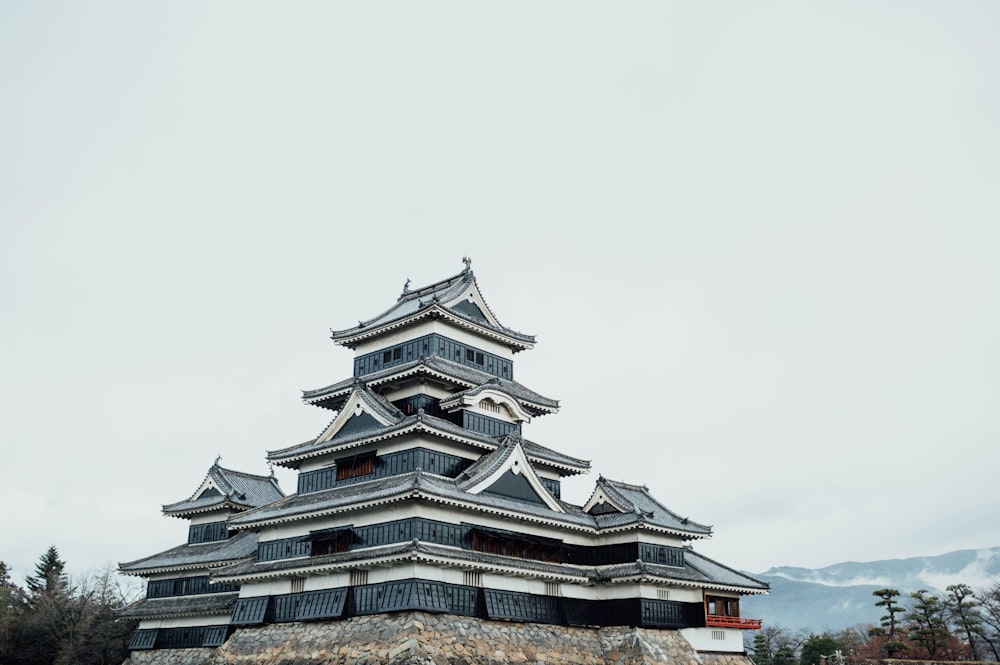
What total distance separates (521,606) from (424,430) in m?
8.96

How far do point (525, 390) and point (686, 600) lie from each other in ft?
45.2

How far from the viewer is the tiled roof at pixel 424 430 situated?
3650cm

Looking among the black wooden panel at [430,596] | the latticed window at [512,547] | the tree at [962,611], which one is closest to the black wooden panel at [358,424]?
the latticed window at [512,547]

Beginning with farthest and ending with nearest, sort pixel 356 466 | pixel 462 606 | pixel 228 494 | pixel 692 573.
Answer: pixel 228 494 < pixel 692 573 < pixel 356 466 < pixel 462 606

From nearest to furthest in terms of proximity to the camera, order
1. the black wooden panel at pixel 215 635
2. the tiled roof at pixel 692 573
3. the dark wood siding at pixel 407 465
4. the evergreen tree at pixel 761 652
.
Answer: the dark wood siding at pixel 407 465 → the tiled roof at pixel 692 573 → the black wooden panel at pixel 215 635 → the evergreen tree at pixel 761 652

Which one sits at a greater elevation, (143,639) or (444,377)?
(444,377)

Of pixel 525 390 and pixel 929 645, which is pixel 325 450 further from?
pixel 929 645

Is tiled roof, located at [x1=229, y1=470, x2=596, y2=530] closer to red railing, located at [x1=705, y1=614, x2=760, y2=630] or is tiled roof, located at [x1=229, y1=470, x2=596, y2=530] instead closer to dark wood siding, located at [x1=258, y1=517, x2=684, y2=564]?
dark wood siding, located at [x1=258, y1=517, x2=684, y2=564]

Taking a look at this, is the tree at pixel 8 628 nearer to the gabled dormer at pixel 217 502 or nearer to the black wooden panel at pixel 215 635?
the gabled dormer at pixel 217 502

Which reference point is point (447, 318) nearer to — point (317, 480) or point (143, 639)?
point (317, 480)

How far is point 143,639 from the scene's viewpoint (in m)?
47.5

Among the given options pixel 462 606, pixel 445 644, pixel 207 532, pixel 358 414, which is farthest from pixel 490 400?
pixel 207 532

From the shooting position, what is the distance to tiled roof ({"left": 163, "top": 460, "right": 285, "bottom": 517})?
162 ft

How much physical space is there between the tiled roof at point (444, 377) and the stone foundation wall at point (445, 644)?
1194cm
